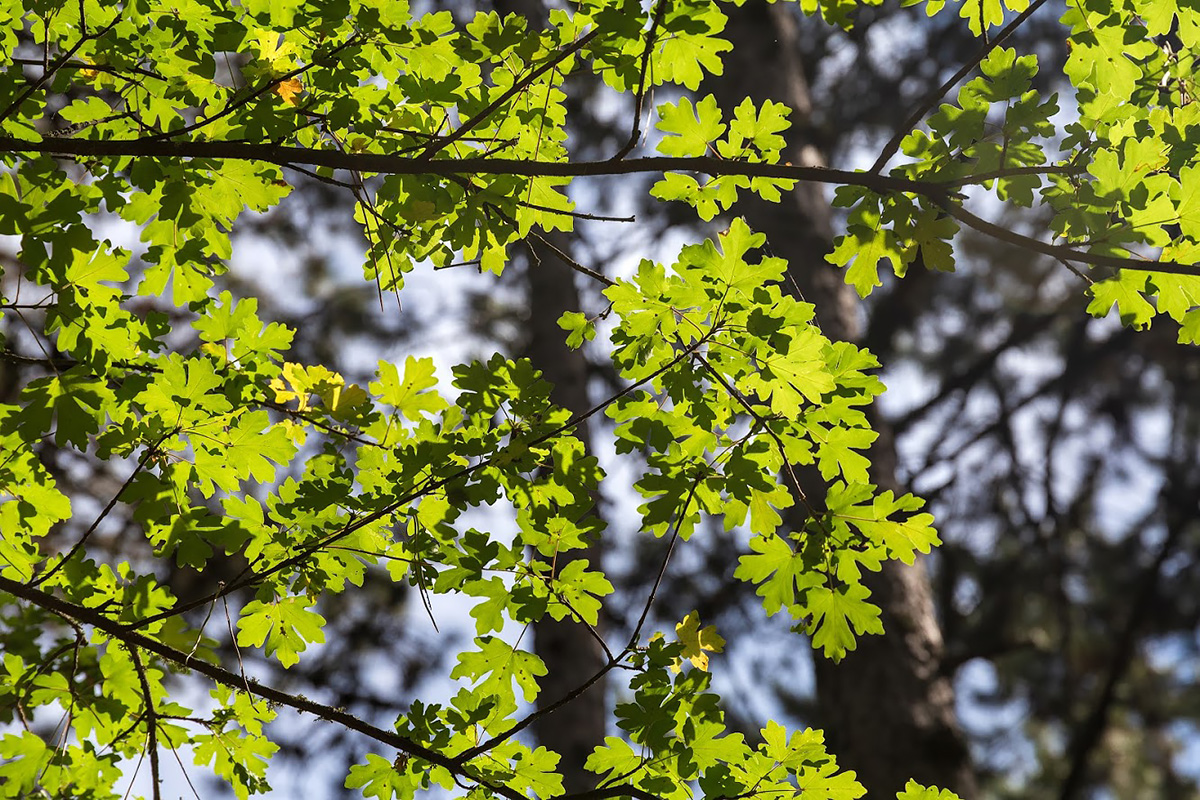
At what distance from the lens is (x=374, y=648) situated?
579 cm

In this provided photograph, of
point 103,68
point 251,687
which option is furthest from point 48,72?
point 251,687

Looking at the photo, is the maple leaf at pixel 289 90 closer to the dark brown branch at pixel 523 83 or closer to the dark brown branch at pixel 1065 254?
the dark brown branch at pixel 523 83

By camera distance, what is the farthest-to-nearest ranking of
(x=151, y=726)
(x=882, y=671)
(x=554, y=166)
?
(x=882, y=671)
(x=151, y=726)
(x=554, y=166)

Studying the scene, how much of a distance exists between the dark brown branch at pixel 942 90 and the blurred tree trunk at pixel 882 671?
5.25 ft

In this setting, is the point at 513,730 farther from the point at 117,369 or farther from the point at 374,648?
the point at 374,648

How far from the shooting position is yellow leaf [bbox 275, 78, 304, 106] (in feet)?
4.96

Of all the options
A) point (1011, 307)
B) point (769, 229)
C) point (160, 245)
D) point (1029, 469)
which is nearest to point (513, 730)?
point (160, 245)

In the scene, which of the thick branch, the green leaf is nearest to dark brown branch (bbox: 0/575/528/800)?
the green leaf

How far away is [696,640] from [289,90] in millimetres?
1080

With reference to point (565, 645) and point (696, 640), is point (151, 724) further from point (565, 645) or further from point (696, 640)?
point (565, 645)

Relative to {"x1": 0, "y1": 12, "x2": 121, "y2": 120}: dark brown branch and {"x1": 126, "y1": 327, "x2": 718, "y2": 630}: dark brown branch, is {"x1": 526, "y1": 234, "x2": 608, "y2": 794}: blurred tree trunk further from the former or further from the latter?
{"x1": 0, "y1": 12, "x2": 121, "y2": 120}: dark brown branch

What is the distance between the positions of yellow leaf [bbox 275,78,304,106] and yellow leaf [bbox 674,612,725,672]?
1.02 m

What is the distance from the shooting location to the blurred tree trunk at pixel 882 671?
3014mm

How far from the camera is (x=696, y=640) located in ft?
5.12
